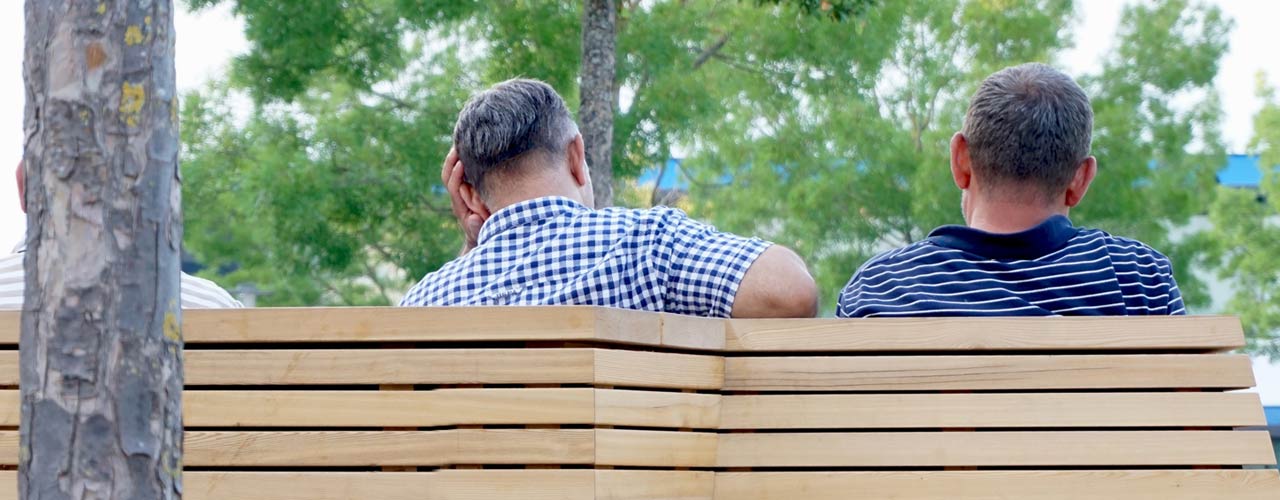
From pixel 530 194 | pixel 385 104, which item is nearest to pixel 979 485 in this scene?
pixel 530 194

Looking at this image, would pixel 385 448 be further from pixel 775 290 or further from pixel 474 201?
pixel 474 201

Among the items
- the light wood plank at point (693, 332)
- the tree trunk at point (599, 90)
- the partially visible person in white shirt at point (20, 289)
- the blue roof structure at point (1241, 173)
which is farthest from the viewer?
the blue roof structure at point (1241, 173)

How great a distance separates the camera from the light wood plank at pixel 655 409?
101 inches

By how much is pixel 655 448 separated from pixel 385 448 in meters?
0.46

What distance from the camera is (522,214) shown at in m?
3.31

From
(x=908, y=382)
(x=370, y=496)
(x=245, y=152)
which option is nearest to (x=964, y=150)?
(x=908, y=382)

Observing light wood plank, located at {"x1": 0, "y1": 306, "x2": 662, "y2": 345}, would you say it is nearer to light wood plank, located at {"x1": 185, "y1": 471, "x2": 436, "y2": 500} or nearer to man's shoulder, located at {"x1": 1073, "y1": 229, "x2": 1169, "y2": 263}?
light wood plank, located at {"x1": 185, "y1": 471, "x2": 436, "y2": 500}

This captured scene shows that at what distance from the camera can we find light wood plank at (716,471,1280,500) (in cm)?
281

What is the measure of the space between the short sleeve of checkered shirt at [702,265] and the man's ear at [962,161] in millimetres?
555

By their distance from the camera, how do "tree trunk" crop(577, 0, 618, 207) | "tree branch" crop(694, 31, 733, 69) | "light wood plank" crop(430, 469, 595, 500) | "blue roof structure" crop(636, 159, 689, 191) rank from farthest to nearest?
"blue roof structure" crop(636, 159, 689, 191) → "tree branch" crop(694, 31, 733, 69) → "tree trunk" crop(577, 0, 618, 207) → "light wood plank" crop(430, 469, 595, 500)

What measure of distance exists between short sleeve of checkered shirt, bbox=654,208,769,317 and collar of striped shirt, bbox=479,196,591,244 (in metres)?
0.28

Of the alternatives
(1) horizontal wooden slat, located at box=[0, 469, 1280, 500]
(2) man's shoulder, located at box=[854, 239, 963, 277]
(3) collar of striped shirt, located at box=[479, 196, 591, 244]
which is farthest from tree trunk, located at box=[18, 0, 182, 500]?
(2) man's shoulder, located at box=[854, 239, 963, 277]

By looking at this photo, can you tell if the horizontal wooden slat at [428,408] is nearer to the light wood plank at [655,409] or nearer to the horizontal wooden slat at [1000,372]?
the light wood plank at [655,409]

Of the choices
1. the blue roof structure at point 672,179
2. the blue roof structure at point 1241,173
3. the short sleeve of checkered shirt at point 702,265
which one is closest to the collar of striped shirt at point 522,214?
the short sleeve of checkered shirt at point 702,265
